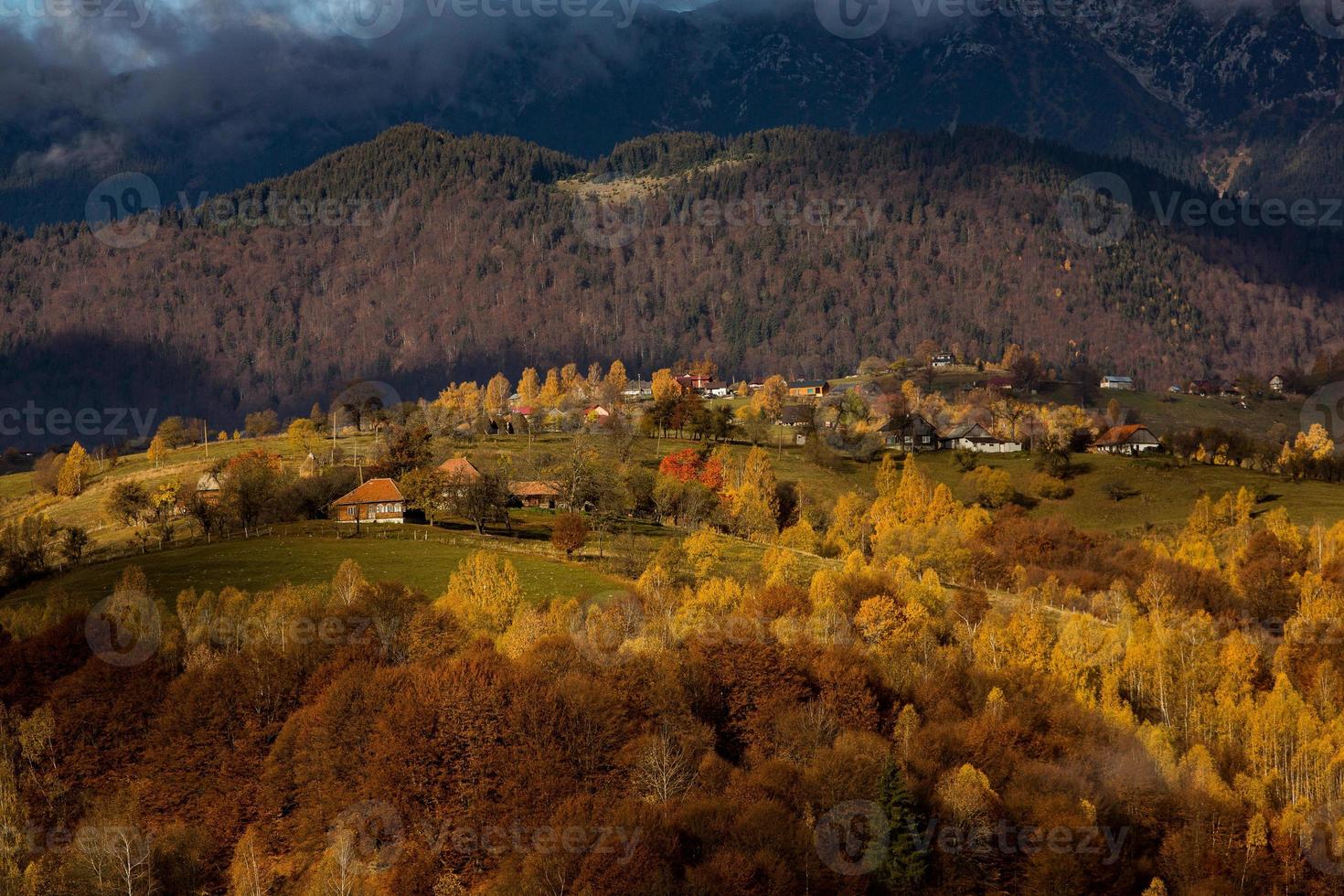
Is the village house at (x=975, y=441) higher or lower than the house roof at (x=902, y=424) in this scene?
lower

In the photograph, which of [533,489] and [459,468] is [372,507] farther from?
[533,489]

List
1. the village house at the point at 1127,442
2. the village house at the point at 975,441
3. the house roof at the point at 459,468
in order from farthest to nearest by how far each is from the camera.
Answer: the village house at the point at 975,441 → the village house at the point at 1127,442 → the house roof at the point at 459,468

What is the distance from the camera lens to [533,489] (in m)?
128

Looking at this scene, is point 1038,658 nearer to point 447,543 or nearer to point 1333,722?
point 1333,722

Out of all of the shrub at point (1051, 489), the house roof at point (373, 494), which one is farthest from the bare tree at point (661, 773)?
the shrub at point (1051, 489)

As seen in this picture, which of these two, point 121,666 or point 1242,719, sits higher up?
point 121,666

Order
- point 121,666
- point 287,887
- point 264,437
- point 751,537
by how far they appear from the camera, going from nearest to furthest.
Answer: point 287,887 < point 121,666 < point 751,537 < point 264,437

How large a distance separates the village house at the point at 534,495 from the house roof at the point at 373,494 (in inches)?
504

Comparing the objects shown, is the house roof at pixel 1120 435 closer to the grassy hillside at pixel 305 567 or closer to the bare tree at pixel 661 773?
the grassy hillside at pixel 305 567

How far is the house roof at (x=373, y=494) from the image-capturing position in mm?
115200

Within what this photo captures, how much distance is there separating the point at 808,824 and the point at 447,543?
44890mm

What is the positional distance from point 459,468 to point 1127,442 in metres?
84.7

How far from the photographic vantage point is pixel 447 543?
4097 inches

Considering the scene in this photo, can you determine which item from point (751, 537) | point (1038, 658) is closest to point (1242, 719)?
point (1038, 658)
